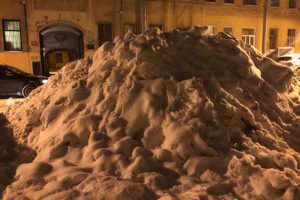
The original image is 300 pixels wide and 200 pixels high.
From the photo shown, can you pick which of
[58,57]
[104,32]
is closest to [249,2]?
[104,32]

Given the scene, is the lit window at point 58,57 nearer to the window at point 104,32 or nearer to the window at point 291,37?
the window at point 104,32

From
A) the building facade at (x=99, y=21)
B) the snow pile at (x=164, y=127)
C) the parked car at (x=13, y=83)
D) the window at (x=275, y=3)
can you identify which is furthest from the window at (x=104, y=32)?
the snow pile at (x=164, y=127)

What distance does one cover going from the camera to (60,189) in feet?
7.65

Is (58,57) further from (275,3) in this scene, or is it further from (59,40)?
(275,3)

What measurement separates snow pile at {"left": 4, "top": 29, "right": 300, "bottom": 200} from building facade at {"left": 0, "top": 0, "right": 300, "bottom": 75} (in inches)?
425

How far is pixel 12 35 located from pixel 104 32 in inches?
198

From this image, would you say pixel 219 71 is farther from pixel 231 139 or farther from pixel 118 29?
pixel 118 29

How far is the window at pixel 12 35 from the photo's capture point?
14914 mm

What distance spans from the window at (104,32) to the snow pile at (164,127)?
43.5 ft

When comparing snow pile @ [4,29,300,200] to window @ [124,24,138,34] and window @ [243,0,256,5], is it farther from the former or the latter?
window @ [243,0,256,5]

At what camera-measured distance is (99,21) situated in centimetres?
1666

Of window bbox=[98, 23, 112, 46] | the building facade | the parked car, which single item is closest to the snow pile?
the parked car

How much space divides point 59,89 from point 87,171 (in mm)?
1661

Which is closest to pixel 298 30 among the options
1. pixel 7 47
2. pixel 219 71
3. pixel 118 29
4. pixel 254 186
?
pixel 118 29
